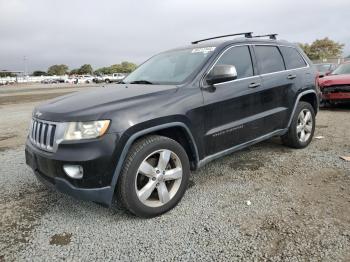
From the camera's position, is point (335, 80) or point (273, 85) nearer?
point (273, 85)

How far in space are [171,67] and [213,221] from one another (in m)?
2.04

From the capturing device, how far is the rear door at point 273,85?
4.44 m

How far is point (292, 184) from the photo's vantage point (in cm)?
388

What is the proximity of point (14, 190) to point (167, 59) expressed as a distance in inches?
103

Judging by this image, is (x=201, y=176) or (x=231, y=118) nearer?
(x=231, y=118)

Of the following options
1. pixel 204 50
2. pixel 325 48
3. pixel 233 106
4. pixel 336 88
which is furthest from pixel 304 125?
pixel 325 48

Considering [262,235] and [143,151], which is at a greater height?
[143,151]

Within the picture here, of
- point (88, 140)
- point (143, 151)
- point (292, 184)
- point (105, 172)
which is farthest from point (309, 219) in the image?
point (88, 140)

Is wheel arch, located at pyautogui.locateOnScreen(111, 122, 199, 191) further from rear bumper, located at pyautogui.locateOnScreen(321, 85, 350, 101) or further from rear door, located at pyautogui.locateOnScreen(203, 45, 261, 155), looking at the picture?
rear bumper, located at pyautogui.locateOnScreen(321, 85, 350, 101)

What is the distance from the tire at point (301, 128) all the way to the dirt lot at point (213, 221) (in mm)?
549

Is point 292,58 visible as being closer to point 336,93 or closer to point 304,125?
point 304,125

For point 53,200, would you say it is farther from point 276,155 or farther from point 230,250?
point 276,155

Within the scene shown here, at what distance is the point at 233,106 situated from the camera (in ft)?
12.8

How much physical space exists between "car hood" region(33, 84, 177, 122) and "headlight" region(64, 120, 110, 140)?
0.15 ft
